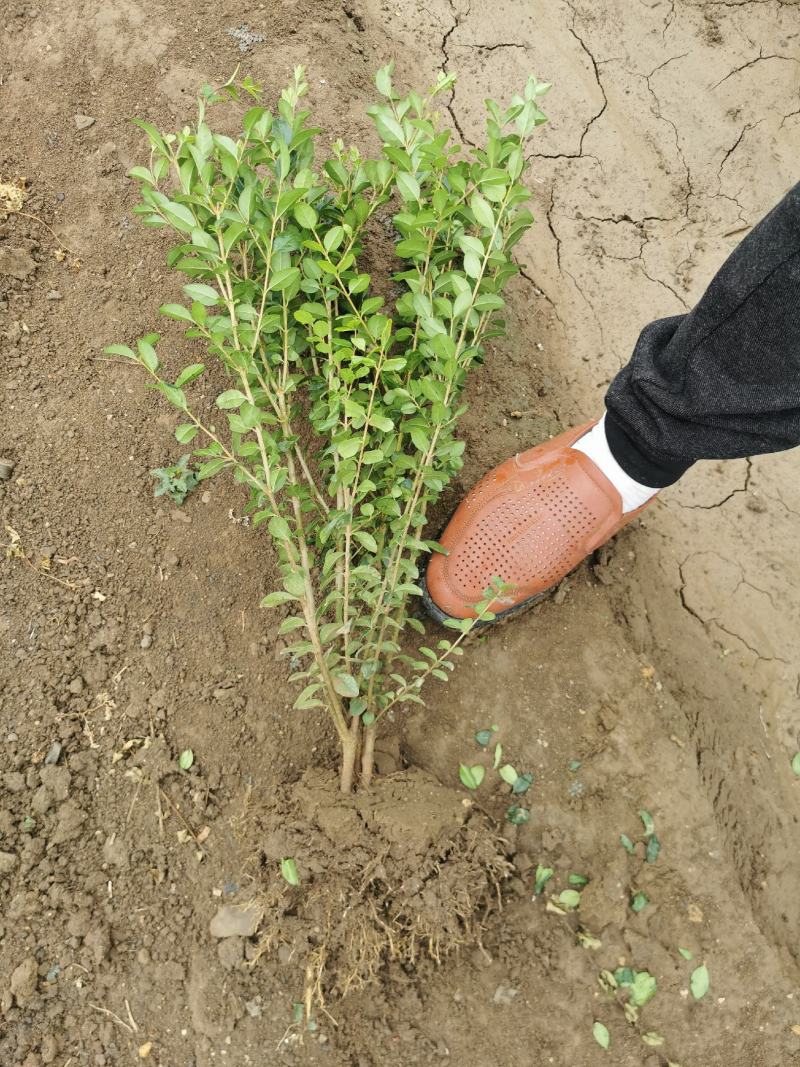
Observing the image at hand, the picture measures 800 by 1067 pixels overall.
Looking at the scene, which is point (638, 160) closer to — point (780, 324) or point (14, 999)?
point (780, 324)

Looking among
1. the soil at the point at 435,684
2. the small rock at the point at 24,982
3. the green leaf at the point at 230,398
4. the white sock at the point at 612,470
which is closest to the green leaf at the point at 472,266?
the green leaf at the point at 230,398

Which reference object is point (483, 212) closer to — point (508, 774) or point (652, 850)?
point (508, 774)

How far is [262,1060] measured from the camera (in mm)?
1957

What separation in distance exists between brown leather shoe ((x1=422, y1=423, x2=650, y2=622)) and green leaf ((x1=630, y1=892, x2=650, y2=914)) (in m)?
0.81

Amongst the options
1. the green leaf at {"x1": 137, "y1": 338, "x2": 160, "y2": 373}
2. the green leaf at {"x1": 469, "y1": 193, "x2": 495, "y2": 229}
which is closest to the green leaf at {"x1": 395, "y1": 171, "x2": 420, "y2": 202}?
the green leaf at {"x1": 469, "y1": 193, "x2": 495, "y2": 229}

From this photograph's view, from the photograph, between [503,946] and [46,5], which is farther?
[46,5]

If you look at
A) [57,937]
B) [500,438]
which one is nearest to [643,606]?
[500,438]

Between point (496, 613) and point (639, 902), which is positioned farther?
point (496, 613)

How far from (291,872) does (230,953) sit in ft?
0.89

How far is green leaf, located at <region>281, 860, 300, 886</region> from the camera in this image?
1.97 metres

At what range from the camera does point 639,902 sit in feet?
6.94

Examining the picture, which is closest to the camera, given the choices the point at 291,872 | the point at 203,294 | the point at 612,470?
the point at 203,294

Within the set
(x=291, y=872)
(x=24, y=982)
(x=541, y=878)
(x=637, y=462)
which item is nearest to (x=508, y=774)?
(x=541, y=878)

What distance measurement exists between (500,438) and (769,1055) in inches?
71.2
